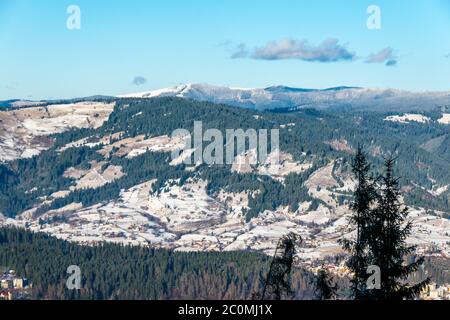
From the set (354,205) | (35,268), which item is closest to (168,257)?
(35,268)

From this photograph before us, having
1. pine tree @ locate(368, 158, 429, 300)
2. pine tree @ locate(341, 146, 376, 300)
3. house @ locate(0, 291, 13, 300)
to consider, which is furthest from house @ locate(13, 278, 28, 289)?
pine tree @ locate(368, 158, 429, 300)

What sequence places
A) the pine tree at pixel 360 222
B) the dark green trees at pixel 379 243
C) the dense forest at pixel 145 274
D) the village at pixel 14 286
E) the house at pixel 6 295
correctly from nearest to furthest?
the dark green trees at pixel 379 243 → the pine tree at pixel 360 222 → the house at pixel 6 295 → the village at pixel 14 286 → the dense forest at pixel 145 274

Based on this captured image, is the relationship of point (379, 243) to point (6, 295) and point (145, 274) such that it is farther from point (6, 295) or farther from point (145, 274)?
point (145, 274)

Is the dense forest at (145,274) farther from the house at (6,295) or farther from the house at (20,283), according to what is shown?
the house at (6,295)

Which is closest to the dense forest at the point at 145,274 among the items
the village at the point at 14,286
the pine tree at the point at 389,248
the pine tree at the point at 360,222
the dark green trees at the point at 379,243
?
the village at the point at 14,286

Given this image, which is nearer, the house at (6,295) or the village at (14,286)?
the house at (6,295)

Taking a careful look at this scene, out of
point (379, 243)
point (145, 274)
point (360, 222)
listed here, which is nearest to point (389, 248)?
point (379, 243)
